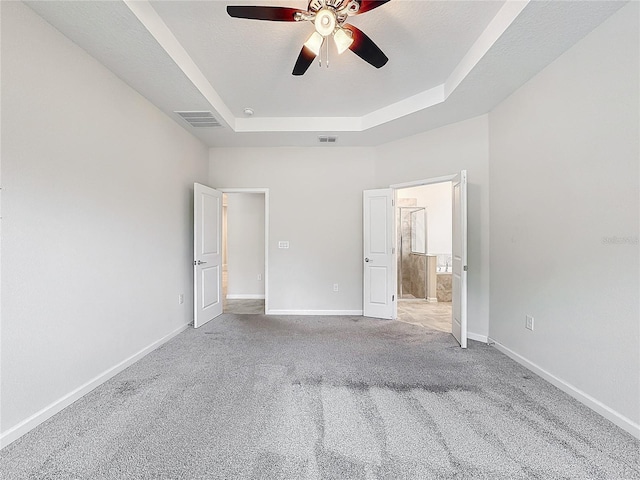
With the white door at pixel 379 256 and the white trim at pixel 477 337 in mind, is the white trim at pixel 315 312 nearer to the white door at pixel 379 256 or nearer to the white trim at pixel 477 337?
the white door at pixel 379 256

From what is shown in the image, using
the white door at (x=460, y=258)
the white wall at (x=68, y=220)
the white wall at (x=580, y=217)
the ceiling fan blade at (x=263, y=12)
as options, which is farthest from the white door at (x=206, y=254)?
the white wall at (x=580, y=217)

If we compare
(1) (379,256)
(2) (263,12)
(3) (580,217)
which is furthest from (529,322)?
(2) (263,12)

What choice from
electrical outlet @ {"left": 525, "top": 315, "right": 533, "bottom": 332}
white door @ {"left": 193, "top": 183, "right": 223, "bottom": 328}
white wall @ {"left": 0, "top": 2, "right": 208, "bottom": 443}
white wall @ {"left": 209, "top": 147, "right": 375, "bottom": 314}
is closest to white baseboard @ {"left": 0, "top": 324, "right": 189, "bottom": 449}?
white wall @ {"left": 0, "top": 2, "right": 208, "bottom": 443}

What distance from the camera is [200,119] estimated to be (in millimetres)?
3430

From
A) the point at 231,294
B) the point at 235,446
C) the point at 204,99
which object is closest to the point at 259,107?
the point at 204,99

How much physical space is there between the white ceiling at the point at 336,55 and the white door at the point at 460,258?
92 cm

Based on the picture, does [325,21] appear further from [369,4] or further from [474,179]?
[474,179]

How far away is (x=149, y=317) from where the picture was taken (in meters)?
3.02

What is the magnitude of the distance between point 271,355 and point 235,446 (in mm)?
1288

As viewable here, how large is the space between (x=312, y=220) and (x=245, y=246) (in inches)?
81.9

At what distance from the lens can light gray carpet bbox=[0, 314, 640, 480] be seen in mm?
1468

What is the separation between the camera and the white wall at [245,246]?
19.2 feet

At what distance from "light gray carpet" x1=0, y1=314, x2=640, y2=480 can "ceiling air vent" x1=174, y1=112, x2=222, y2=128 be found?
8.87ft

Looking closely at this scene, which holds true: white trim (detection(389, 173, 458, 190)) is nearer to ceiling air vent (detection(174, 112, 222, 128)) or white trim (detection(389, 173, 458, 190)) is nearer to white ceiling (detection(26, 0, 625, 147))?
white ceiling (detection(26, 0, 625, 147))
